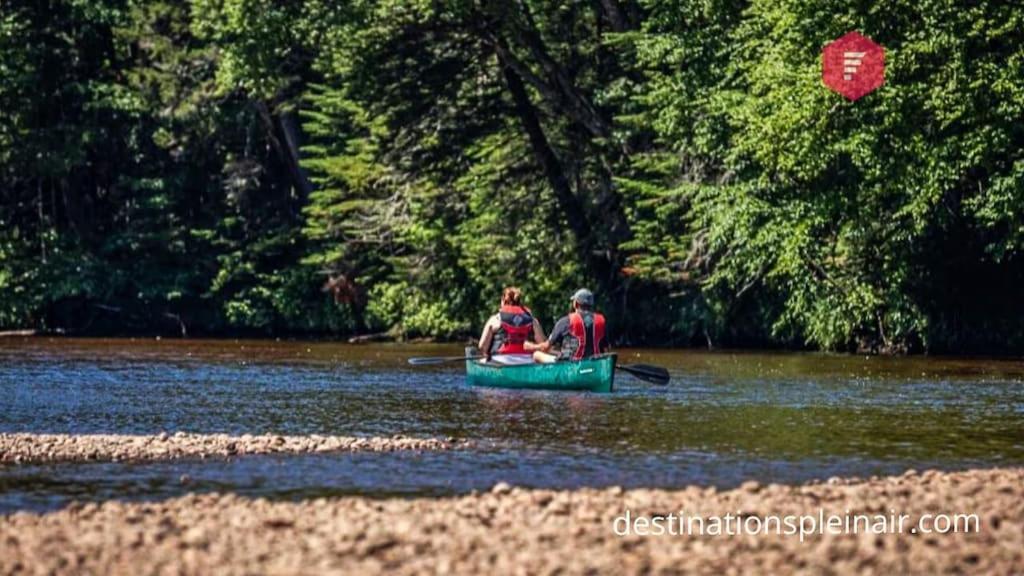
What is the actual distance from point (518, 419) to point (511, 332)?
6.30 m

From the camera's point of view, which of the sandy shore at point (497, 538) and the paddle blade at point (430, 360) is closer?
the sandy shore at point (497, 538)

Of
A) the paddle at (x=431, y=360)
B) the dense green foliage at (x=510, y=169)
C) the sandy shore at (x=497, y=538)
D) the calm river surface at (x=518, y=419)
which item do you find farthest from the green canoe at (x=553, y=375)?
the sandy shore at (x=497, y=538)

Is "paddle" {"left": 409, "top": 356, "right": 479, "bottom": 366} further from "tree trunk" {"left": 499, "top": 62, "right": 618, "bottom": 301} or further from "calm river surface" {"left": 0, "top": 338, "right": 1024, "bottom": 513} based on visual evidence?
"tree trunk" {"left": 499, "top": 62, "right": 618, "bottom": 301}

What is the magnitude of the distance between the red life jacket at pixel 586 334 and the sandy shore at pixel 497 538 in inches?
504

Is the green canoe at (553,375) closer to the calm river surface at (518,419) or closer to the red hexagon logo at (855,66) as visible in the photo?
the calm river surface at (518,419)

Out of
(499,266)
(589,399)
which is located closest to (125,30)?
(499,266)

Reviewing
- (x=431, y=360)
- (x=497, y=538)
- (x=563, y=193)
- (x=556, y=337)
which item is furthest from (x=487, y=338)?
(x=563, y=193)

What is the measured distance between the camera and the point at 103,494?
17438mm

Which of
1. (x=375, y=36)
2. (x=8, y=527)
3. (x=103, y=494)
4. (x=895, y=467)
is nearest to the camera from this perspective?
(x=8, y=527)

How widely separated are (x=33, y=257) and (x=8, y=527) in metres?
42.4

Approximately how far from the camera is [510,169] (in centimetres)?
4984

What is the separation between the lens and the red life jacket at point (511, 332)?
3144 cm

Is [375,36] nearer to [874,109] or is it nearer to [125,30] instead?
[125,30]

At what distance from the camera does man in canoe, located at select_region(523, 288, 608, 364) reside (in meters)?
29.8
